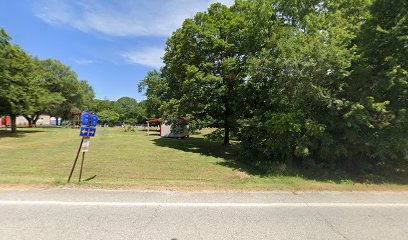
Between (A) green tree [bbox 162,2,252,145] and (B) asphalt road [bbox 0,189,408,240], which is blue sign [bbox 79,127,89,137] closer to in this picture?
(B) asphalt road [bbox 0,189,408,240]

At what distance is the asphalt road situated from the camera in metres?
3.62

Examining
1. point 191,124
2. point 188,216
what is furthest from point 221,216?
point 191,124

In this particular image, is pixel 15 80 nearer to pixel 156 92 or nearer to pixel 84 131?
pixel 156 92

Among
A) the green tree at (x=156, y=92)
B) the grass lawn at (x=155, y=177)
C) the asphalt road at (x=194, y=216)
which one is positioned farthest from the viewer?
the green tree at (x=156, y=92)

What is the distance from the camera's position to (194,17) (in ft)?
53.1

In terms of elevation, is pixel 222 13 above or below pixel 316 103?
above

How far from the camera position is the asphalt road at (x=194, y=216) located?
362 cm

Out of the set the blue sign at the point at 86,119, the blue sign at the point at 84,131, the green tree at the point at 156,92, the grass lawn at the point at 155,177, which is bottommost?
the grass lawn at the point at 155,177

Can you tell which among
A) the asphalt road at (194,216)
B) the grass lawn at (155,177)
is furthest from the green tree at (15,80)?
the asphalt road at (194,216)

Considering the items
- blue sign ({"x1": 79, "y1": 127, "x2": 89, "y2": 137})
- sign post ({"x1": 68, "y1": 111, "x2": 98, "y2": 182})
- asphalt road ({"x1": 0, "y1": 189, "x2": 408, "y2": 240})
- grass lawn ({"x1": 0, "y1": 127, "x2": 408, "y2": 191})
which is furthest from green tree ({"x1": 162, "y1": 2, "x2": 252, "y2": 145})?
asphalt road ({"x1": 0, "y1": 189, "x2": 408, "y2": 240})

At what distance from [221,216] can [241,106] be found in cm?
864

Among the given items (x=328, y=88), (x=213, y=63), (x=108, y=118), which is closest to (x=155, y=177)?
(x=328, y=88)

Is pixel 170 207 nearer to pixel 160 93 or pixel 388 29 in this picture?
pixel 388 29

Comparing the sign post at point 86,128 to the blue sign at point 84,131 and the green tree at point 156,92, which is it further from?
the green tree at point 156,92
